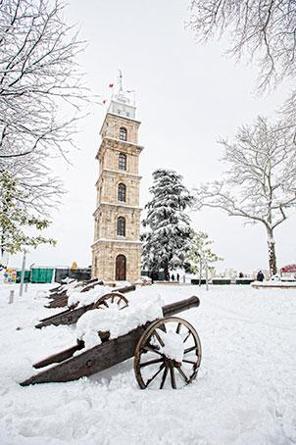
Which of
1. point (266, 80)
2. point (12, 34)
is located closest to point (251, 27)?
point (266, 80)

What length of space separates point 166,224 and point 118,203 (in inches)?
255

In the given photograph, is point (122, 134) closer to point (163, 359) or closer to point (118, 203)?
point (118, 203)

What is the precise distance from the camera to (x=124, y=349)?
10.2 ft

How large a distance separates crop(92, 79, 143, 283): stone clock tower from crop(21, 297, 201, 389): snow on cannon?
20.7 metres

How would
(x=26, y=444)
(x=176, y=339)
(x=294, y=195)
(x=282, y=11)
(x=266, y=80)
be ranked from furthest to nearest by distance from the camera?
(x=294, y=195)
(x=266, y=80)
(x=282, y=11)
(x=176, y=339)
(x=26, y=444)

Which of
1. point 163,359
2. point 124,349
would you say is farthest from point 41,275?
point 163,359

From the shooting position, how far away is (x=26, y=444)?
6.24ft

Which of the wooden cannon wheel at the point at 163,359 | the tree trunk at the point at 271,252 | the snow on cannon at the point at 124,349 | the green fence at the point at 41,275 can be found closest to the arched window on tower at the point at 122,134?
the tree trunk at the point at 271,252

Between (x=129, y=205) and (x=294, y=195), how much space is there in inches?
600

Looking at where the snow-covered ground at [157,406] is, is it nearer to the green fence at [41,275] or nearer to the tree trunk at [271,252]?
the tree trunk at [271,252]

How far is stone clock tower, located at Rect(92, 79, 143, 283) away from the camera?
24.3 metres

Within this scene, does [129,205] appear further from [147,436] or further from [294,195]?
[147,436]

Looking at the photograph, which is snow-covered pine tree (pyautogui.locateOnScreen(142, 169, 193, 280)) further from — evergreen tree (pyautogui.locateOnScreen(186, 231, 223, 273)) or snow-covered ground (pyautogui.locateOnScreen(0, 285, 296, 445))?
snow-covered ground (pyautogui.locateOnScreen(0, 285, 296, 445))

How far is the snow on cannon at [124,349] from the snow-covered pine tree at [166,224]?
78.9ft
